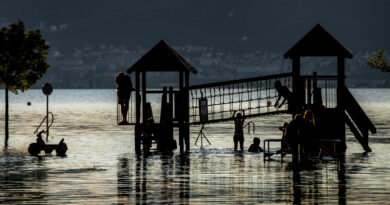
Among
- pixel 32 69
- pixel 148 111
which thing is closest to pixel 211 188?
pixel 148 111

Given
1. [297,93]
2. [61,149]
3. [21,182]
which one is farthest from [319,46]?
[21,182]

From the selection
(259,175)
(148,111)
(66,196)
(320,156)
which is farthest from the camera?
(148,111)

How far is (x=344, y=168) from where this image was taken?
2355 centimetres

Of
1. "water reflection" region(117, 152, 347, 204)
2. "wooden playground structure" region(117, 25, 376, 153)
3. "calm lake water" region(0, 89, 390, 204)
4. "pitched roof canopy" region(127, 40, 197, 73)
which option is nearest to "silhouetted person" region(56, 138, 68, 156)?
"calm lake water" region(0, 89, 390, 204)

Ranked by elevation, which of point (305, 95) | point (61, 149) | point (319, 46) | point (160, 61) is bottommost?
point (61, 149)

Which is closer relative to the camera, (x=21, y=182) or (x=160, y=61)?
(x=21, y=182)

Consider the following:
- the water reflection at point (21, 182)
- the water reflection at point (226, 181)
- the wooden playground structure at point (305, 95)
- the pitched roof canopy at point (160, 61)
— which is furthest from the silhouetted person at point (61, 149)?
the pitched roof canopy at point (160, 61)

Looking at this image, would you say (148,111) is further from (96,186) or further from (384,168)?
(96,186)

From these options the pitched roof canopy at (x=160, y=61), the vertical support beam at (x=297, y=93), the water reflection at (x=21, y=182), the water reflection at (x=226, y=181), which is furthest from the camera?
the pitched roof canopy at (x=160, y=61)

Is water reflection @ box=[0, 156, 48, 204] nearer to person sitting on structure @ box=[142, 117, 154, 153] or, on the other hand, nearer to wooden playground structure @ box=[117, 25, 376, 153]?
person sitting on structure @ box=[142, 117, 154, 153]

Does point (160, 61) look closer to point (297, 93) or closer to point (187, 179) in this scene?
point (297, 93)

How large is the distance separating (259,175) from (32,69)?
25204 mm

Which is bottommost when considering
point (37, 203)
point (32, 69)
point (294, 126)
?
point (37, 203)

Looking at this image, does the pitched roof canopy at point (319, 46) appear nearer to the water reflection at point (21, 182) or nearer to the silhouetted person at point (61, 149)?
the silhouetted person at point (61, 149)
